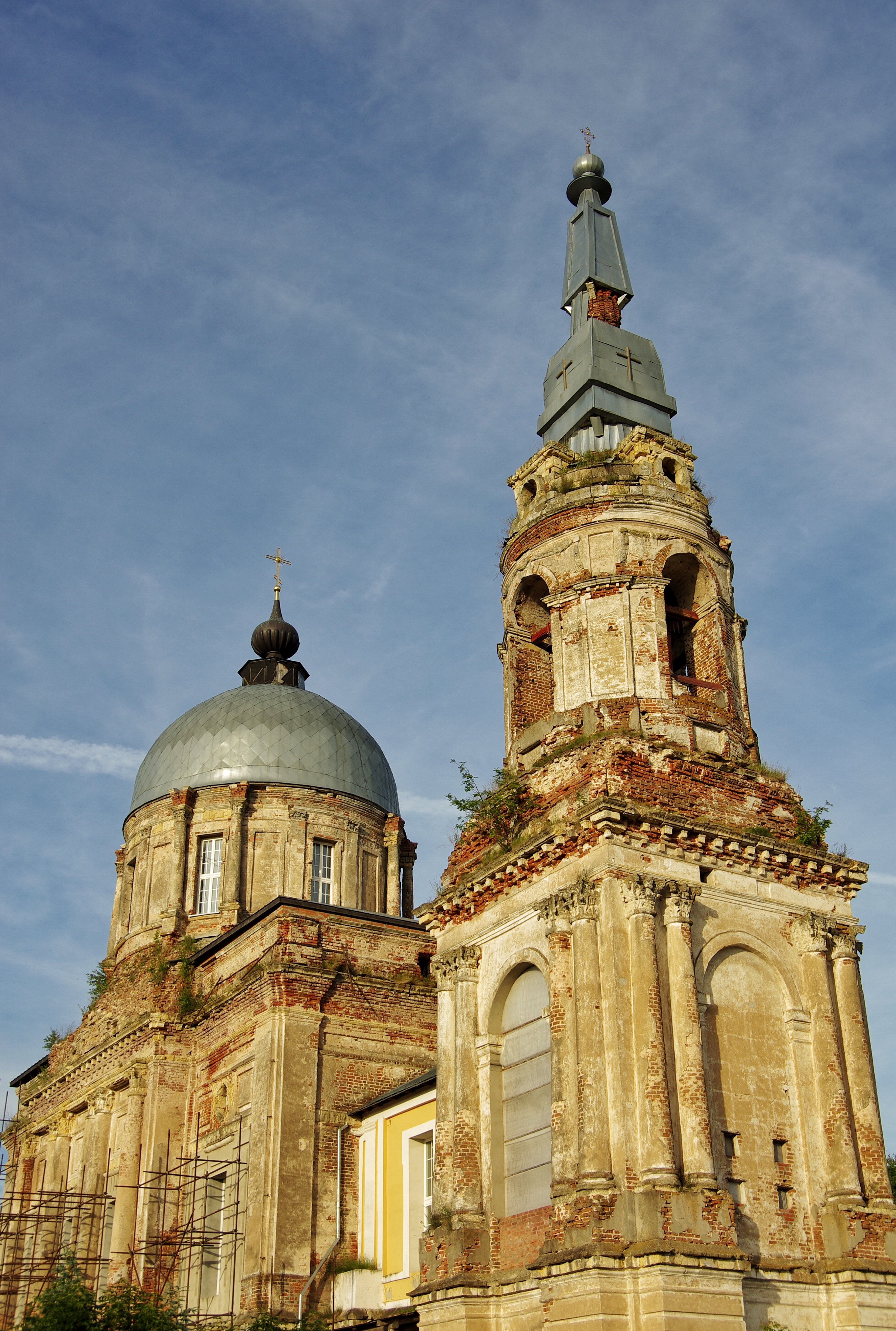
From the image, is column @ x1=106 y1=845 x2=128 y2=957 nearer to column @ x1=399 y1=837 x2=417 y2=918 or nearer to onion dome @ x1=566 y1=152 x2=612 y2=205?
column @ x1=399 y1=837 x2=417 y2=918

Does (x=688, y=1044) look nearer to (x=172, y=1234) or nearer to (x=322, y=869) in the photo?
(x=172, y=1234)

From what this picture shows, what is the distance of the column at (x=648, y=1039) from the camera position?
1669 centimetres

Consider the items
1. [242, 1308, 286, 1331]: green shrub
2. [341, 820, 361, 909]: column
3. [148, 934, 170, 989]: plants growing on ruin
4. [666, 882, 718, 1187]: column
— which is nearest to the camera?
[666, 882, 718, 1187]: column

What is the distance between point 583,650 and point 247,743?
50.8 feet

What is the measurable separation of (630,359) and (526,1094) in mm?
14443

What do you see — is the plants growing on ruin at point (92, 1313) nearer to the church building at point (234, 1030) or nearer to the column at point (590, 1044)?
the church building at point (234, 1030)

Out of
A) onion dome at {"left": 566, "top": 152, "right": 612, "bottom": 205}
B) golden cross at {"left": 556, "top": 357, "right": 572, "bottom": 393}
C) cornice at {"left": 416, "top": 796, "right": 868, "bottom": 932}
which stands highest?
onion dome at {"left": 566, "top": 152, "right": 612, "bottom": 205}

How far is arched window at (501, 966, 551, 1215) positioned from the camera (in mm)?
18766

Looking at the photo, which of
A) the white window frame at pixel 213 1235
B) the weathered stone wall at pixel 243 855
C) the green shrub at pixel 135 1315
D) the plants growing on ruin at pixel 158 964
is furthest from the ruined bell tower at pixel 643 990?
the weathered stone wall at pixel 243 855

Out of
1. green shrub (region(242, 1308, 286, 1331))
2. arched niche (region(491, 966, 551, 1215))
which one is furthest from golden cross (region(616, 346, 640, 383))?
green shrub (region(242, 1308, 286, 1331))

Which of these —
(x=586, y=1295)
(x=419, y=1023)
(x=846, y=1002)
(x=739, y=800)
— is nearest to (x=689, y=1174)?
(x=586, y=1295)

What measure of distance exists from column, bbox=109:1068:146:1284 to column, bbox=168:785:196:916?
17.3ft

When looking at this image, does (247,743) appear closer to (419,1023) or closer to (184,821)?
(184,821)

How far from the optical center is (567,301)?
28.3 meters
